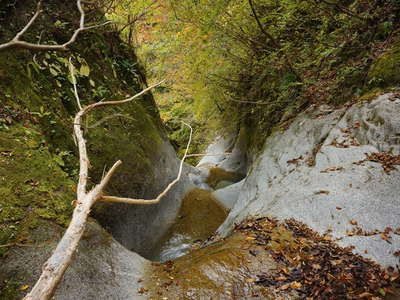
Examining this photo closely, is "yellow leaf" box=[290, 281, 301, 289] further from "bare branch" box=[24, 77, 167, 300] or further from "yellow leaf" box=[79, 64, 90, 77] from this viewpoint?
"yellow leaf" box=[79, 64, 90, 77]

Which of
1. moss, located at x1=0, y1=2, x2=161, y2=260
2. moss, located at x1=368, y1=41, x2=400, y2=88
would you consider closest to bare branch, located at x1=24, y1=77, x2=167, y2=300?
moss, located at x1=0, y1=2, x2=161, y2=260

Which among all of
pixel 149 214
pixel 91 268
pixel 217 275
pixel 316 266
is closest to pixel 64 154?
pixel 91 268

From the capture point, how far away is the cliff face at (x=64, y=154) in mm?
2797

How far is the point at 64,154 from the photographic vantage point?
4453 mm

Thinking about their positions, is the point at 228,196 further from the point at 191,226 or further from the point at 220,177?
the point at 220,177

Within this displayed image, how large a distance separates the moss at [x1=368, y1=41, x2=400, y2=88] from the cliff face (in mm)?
5292

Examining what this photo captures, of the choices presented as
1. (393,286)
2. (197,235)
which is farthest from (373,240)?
(197,235)

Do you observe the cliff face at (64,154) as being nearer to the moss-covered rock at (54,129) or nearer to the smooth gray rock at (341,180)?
the moss-covered rock at (54,129)

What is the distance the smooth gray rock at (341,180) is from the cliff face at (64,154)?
9.11 feet

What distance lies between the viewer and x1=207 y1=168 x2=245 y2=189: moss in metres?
12.2

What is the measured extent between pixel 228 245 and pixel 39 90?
475 centimetres

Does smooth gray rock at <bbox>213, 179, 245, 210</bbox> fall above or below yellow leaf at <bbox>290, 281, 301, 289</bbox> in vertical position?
below

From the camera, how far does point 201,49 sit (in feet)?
24.3

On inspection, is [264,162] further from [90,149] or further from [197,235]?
[90,149]
